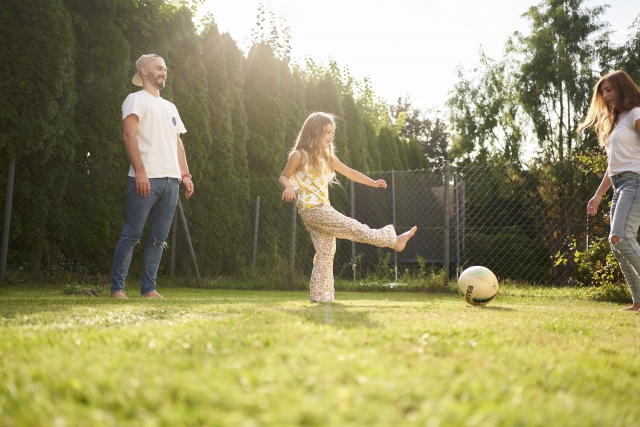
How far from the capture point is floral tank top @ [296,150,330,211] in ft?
16.8

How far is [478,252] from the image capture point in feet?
41.9

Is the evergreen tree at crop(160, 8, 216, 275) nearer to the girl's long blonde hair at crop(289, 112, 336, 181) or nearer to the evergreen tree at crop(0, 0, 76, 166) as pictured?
the evergreen tree at crop(0, 0, 76, 166)

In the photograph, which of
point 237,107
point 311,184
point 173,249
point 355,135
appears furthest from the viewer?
point 355,135

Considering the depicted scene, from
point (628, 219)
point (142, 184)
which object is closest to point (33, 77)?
point (142, 184)

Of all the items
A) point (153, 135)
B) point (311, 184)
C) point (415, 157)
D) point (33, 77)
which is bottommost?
point (311, 184)

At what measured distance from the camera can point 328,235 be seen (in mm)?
5188

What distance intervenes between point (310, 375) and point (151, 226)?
421 cm

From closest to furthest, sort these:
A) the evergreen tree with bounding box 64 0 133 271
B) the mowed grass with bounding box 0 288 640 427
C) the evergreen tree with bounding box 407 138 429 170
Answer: the mowed grass with bounding box 0 288 640 427 → the evergreen tree with bounding box 64 0 133 271 → the evergreen tree with bounding box 407 138 429 170

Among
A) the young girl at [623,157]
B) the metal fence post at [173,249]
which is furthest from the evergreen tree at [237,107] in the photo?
the young girl at [623,157]

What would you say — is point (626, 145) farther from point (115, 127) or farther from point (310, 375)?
point (115, 127)

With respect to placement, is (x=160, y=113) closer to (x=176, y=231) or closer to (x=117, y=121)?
(x=117, y=121)

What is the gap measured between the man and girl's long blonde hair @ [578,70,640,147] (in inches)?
134

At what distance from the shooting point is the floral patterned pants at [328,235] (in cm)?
498

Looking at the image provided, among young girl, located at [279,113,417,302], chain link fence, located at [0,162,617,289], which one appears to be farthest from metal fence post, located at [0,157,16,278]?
young girl, located at [279,113,417,302]
